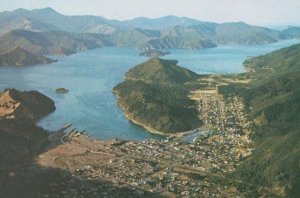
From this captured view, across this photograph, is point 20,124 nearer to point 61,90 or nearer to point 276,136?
point 276,136

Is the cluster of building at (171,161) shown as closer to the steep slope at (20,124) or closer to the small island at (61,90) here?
the steep slope at (20,124)

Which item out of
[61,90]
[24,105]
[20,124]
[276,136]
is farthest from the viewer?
[61,90]

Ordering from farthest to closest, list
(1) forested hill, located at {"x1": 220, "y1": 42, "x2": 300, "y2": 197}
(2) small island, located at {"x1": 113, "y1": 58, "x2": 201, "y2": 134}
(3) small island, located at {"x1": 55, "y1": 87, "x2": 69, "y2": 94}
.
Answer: (3) small island, located at {"x1": 55, "y1": 87, "x2": 69, "y2": 94} → (2) small island, located at {"x1": 113, "y1": 58, "x2": 201, "y2": 134} → (1) forested hill, located at {"x1": 220, "y1": 42, "x2": 300, "y2": 197}

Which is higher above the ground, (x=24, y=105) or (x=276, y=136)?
(x=24, y=105)

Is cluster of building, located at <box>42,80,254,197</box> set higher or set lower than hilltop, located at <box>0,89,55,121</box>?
lower

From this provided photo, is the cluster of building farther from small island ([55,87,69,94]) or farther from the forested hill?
small island ([55,87,69,94])

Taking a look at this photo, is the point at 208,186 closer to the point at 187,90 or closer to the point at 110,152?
the point at 110,152

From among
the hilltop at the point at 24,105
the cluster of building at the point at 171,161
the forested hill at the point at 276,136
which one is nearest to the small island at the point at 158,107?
the cluster of building at the point at 171,161

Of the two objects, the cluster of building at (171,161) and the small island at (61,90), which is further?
the small island at (61,90)

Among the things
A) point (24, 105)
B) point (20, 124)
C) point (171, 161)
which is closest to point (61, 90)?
point (24, 105)

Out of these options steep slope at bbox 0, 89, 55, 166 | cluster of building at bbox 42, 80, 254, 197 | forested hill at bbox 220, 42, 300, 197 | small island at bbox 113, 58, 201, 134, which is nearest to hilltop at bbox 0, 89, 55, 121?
steep slope at bbox 0, 89, 55, 166

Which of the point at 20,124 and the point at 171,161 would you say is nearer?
the point at 171,161
